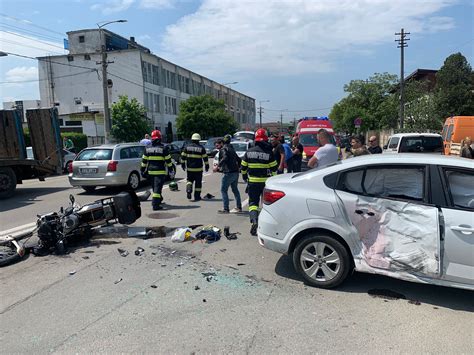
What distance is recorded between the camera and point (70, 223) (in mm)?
6066

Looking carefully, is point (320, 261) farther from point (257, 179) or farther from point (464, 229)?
point (257, 179)

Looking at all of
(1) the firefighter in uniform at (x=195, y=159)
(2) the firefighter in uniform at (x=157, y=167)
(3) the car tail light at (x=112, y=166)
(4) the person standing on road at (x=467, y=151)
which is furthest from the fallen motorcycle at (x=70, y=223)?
(4) the person standing on road at (x=467, y=151)

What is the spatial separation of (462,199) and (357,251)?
3.84 ft

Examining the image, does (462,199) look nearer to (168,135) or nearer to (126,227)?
(126,227)

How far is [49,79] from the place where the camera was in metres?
47.7

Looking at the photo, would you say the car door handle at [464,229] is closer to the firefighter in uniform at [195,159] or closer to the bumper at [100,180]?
the firefighter in uniform at [195,159]

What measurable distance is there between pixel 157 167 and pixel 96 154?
3.86 metres

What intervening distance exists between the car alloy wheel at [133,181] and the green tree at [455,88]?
28690mm

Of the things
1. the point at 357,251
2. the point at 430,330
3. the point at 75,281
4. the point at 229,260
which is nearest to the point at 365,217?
the point at 357,251

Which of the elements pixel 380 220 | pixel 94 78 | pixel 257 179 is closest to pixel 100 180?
pixel 257 179

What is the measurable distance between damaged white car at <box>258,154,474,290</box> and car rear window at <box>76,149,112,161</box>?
8.46 meters

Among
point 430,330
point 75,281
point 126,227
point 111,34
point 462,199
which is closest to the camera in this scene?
point 430,330

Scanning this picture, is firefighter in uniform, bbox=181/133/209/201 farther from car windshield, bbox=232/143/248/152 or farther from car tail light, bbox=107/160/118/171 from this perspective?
car windshield, bbox=232/143/248/152

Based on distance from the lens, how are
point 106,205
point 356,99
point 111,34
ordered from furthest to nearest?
point 356,99 → point 111,34 → point 106,205
